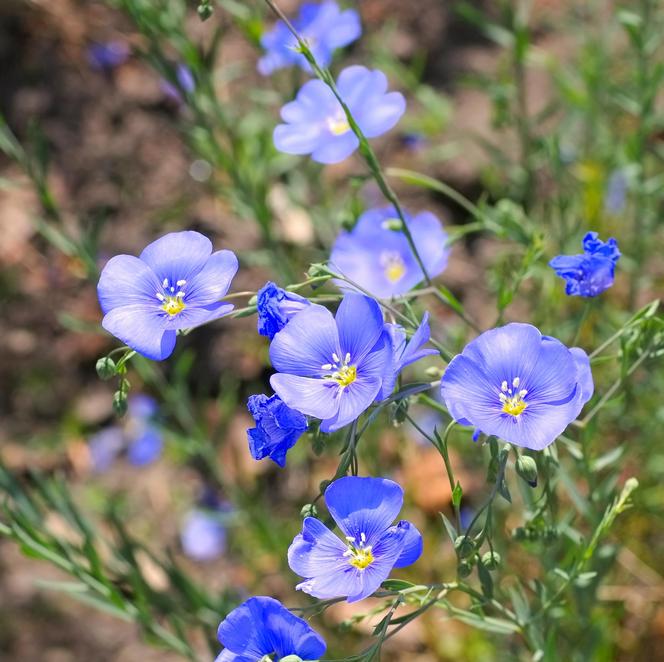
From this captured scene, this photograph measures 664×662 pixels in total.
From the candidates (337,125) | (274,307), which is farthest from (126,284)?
(337,125)

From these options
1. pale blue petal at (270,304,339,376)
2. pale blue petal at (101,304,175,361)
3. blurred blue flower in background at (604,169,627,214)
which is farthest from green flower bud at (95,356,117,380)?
blurred blue flower in background at (604,169,627,214)

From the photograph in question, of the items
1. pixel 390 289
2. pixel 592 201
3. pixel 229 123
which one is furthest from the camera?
pixel 592 201

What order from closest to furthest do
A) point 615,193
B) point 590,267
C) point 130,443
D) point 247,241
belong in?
point 590,267 < point 615,193 < point 130,443 < point 247,241

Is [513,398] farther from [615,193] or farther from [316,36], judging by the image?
[615,193]

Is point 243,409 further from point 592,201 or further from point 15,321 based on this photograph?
point 592,201

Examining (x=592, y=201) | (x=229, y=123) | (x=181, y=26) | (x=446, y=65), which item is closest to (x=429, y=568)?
(x=592, y=201)

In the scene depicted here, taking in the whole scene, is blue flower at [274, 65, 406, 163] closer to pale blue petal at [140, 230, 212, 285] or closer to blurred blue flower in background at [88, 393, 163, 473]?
pale blue petal at [140, 230, 212, 285]
